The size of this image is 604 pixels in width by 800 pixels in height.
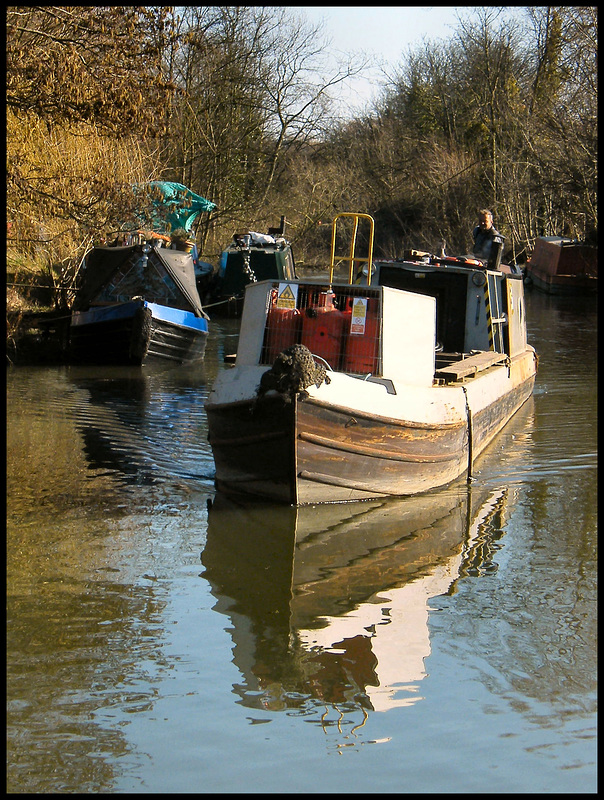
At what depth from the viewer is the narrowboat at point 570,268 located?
93.8ft

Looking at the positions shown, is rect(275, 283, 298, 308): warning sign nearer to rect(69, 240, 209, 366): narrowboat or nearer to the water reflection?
the water reflection

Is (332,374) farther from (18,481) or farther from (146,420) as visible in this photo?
(146,420)

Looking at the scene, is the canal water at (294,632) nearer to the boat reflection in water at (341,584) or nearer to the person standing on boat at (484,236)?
the boat reflection in water at (341,584)

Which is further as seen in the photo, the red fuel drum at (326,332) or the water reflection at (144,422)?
the water reflection at (144,422)

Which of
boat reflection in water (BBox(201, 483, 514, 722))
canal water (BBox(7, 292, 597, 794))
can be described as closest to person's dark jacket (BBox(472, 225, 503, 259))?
canal water (BBox(7, 292, 597, 794))

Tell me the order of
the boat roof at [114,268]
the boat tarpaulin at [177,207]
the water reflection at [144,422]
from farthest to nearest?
the boat tarpaulin at [177,207], the boat roof at [114,268], the water reflection at [144,422]

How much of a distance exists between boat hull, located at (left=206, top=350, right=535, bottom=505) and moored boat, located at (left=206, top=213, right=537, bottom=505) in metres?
0.01

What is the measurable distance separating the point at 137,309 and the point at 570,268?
54.3 feet

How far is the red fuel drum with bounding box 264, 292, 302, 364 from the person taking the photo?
29.3ft

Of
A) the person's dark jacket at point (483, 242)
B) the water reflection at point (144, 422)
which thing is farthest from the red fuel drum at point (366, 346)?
the person's dark jacket at point (483, 242)

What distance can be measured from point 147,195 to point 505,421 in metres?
7.48

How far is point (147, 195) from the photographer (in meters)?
16.3

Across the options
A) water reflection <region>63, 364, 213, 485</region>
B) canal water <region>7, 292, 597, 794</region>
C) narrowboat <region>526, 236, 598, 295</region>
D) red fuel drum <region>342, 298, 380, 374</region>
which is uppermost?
narrowboat <region>526, 236, 598, 295</region>

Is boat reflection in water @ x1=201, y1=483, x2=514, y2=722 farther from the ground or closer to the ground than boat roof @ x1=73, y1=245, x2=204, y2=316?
closer to the ground
